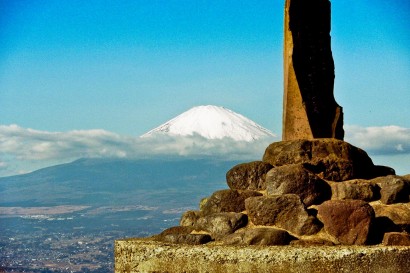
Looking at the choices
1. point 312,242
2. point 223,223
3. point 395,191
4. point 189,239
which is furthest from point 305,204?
point 189,239

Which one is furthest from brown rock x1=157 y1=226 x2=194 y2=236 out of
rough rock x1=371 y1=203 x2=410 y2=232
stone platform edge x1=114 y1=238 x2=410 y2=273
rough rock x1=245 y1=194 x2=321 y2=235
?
rough rock x1=371 y1=203 x2=410 y2=232

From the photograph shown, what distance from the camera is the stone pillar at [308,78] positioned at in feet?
36.6

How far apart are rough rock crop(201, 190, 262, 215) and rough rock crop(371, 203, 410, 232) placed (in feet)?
5.46

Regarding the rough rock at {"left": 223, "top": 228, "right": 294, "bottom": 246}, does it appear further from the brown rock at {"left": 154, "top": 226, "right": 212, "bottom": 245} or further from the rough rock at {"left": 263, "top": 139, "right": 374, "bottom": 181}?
the rough rock at {"left": 263, "top": 139, "right": 374, "bottom": 181}

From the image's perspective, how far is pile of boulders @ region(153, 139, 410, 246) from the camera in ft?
27.9

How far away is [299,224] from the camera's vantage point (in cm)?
871

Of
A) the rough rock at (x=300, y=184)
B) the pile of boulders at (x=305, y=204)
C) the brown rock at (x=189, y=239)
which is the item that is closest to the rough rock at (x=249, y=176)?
the pile of boulders at (x=305, y=204)

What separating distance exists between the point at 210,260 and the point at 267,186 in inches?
61.1

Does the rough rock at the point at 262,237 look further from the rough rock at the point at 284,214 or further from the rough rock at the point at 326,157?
the rough rock at the point at 326,157

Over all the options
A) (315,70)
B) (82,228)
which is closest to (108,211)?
(82,228)

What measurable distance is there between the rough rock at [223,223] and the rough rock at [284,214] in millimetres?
152

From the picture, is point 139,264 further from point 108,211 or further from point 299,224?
point 108,211

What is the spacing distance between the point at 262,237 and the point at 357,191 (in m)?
1.57

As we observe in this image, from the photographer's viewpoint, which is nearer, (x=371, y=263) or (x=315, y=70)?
(x=371, y=263)
